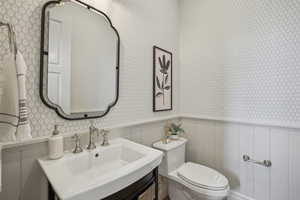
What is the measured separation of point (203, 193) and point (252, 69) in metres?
1.25

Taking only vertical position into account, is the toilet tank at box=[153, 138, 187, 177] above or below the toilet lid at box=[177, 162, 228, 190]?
above

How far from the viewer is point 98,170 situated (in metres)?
0.95

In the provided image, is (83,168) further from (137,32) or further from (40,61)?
(137,32)

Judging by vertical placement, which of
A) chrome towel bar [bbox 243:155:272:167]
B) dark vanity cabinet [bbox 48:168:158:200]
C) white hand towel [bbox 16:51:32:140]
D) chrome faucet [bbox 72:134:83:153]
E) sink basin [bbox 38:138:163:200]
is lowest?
chrome towel bar [bbox 243:155:272:167]

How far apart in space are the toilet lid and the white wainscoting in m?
0.30

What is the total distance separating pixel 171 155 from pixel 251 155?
0.80 meters

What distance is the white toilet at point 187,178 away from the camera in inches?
48.1

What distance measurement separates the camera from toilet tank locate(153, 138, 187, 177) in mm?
1460

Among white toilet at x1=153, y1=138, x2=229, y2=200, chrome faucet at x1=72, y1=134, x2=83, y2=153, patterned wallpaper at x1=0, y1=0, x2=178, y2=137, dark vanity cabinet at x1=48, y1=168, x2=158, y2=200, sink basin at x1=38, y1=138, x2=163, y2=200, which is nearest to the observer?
sink basin at x1=38, y1=138, x2=163, y2=200

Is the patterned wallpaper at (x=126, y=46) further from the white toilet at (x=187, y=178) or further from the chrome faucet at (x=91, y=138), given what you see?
the white toilet at (x=187, y=178)

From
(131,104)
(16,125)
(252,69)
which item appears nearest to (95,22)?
(131,104)

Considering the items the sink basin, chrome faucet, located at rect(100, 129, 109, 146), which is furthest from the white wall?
chrome faucet, located at rect(100, 129, 109, 146)

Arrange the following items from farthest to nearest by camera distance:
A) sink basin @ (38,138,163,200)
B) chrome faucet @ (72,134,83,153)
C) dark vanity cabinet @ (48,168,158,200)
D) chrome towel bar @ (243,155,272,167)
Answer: chrome towel bar @ (243,155,272,167) < chrome faucet @ (72,134,83,153) < dark vanity cabinet @ (48,168,158,200) < sink basin @ (38,138,163,200)

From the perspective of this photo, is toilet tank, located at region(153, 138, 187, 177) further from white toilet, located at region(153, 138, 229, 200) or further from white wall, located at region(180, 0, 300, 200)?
white wall, located at region(180, 0, 300, 200)
